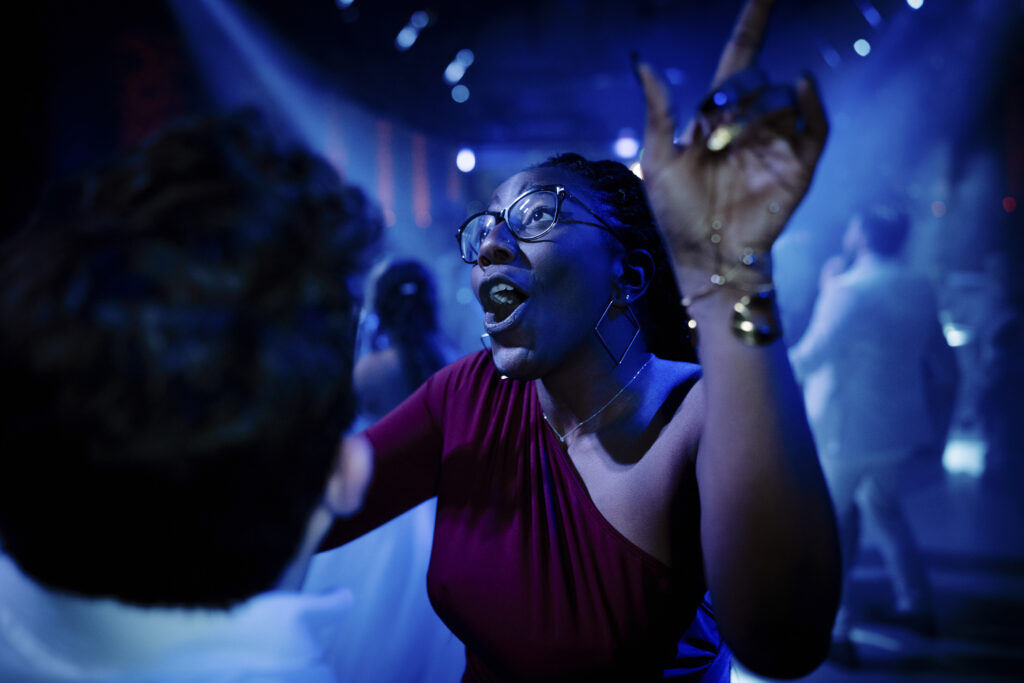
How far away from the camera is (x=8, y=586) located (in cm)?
68

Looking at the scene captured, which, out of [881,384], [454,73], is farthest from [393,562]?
[454,73]

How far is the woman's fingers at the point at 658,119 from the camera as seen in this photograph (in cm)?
74

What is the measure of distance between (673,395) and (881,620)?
3523mm

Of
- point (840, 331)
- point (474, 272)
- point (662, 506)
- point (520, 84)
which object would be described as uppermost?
point (520, 84)

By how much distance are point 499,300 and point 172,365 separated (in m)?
0.74

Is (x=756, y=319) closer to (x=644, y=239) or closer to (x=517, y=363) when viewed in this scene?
(x=517, y=363)

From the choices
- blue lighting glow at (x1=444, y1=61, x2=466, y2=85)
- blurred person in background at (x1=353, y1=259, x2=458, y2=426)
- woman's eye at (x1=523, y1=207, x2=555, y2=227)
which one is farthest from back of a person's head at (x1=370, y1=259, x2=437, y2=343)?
blue lighting glow at (x1=444, y1=61, x2=466, y2=85)

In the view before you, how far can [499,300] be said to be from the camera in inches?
48.6

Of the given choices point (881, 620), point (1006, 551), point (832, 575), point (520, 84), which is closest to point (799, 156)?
point (832, 575)

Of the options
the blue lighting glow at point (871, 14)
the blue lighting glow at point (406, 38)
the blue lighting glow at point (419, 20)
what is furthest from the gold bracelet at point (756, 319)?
the blue lighting glow at point (406, 38)

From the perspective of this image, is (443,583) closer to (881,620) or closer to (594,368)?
(594,368)

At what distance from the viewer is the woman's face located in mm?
1182

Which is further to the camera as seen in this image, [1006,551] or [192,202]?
[1006,551]

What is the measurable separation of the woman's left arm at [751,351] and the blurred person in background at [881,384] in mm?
3339
